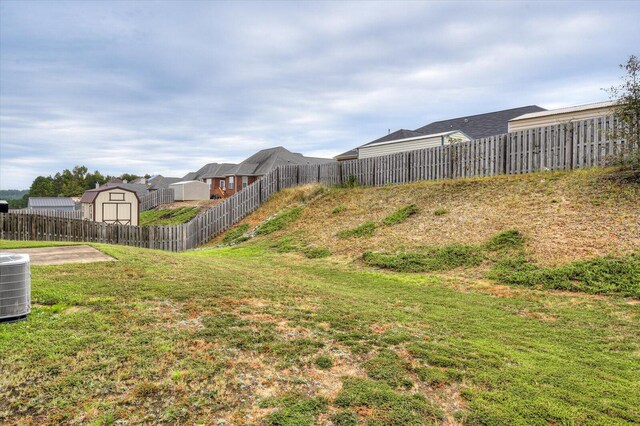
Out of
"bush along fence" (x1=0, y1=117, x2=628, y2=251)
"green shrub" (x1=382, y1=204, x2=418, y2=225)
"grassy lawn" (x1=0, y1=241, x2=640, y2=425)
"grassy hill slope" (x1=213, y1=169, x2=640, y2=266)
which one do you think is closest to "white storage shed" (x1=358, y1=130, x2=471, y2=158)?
"bush along fence" (x1=0, y1=117, x2=628, y2=251)

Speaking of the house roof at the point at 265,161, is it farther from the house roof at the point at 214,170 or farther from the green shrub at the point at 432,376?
the green shrub at the point at 432,376

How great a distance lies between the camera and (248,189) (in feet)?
75.0

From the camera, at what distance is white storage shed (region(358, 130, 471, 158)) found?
73.6 ft

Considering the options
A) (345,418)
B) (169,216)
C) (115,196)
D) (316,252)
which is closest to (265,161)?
(169,216)

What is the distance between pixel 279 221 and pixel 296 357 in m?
14.7

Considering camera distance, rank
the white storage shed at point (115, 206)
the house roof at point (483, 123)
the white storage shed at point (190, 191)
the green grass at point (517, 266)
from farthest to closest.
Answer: the white storage shed at point (190, 191) → the white storage shed at point (115, 206) → the house roof at point (483, 123) → the green grass at point (517, 266)

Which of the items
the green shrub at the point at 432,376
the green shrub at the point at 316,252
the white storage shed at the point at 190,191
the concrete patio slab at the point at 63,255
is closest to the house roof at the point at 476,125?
the green shrub at the point at 316,252

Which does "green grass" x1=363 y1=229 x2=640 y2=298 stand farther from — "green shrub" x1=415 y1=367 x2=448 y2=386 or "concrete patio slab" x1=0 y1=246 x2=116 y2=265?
"concrete patio slab" x1=0 y1=246 x2=116 y2=265

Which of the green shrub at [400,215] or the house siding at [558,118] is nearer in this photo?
the green shrub at [400,215]

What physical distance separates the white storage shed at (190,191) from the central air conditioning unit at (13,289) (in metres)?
40.6

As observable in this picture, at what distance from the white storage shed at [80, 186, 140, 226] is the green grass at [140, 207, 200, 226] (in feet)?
7.14

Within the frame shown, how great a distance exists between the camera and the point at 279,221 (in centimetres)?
1866

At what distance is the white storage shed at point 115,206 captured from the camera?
31.0m

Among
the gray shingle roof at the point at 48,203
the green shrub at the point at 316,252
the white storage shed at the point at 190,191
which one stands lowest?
the green shrub at the point at 316,252
